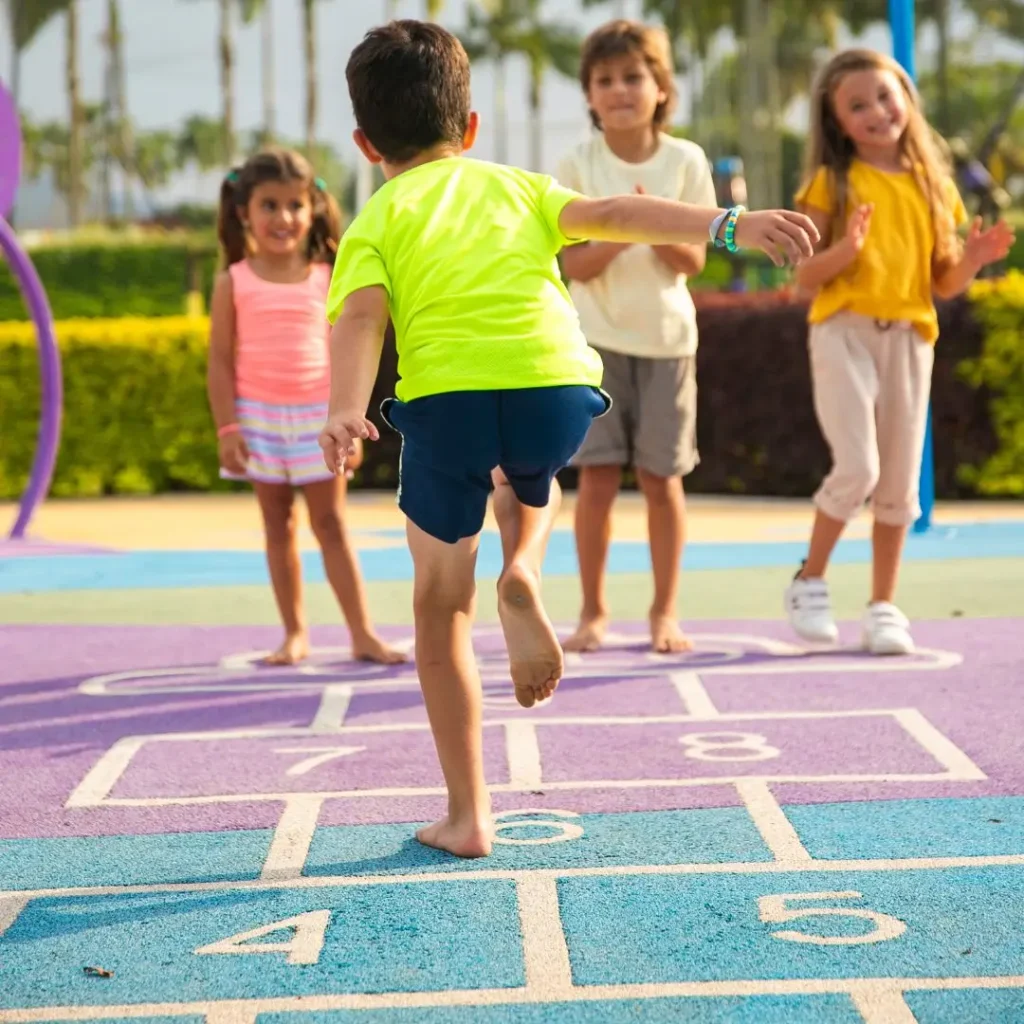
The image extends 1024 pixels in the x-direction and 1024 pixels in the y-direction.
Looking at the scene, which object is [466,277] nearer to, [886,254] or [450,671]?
[450,671]

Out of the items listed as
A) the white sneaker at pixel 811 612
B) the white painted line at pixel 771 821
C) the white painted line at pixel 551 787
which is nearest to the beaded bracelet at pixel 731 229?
the white painted line at pixel 771 821

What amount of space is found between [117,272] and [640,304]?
39.0m

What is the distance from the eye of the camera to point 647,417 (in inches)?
222

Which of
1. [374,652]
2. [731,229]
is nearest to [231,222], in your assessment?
[374,652]

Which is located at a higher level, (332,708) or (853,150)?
(853,150)

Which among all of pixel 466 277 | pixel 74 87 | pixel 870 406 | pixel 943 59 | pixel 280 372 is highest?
pixel 74 87

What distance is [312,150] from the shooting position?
177ft

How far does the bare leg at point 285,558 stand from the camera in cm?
563

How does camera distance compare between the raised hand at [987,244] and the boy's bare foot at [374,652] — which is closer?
the raised hand at [987,244]

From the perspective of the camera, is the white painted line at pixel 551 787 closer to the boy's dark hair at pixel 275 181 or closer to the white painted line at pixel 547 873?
the white painted line at pixel 547 873

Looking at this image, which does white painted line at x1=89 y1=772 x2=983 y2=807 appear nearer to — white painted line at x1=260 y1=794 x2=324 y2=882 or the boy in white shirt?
white painted line at x1=260 y1=794 x2=324 y2=882

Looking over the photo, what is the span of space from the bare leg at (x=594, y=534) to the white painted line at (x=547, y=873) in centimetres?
261

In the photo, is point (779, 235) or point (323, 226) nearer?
point (779, 235)

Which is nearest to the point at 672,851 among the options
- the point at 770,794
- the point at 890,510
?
the point at 770,794
